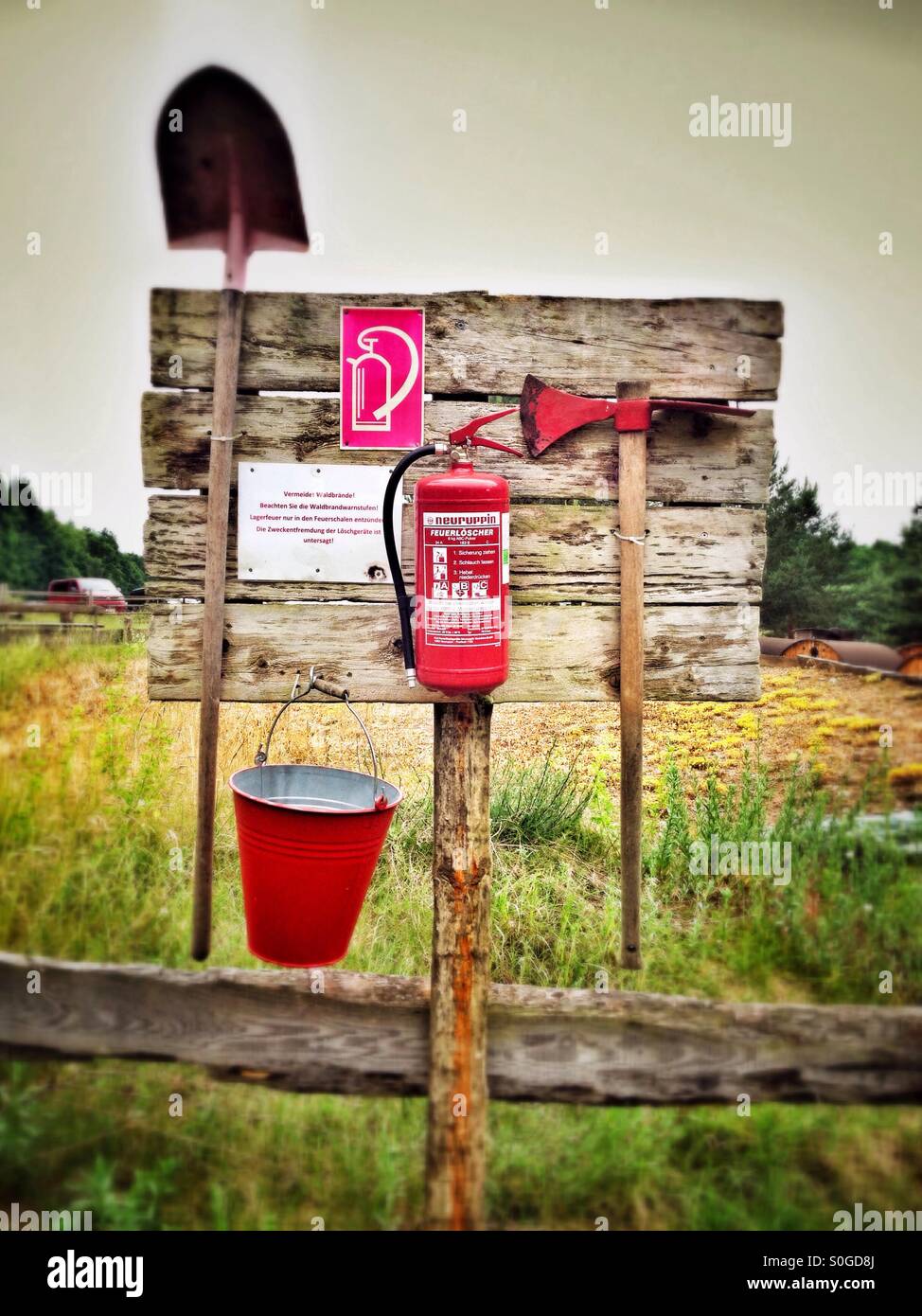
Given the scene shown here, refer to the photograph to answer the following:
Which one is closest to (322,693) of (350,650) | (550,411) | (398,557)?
(350,650)

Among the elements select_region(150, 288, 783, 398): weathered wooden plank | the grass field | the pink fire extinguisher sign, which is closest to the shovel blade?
select_region(150, 288, 783, 398): weathered wooden plank

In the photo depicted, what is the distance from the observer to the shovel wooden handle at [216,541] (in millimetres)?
2002

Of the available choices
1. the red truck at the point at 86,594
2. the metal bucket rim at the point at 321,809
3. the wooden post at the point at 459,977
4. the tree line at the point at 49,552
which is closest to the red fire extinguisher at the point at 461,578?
the wooden post at the point at 459,977

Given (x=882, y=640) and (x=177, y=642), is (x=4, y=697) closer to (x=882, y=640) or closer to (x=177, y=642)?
(x=177, y=642)

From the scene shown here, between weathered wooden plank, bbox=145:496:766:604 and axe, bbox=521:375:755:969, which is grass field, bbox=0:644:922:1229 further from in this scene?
weathered wooden plank, bbox=145:496:766:604

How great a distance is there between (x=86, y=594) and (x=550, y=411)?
1704 millimetres

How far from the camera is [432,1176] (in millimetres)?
2031

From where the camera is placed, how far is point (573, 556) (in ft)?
6.94

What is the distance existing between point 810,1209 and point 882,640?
2312 millimetres

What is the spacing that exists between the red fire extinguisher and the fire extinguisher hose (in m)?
0.10

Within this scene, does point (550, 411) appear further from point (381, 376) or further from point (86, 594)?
point (86, 594)

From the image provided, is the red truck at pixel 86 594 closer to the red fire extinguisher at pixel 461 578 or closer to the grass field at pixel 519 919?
the grass field at pixel 519 919

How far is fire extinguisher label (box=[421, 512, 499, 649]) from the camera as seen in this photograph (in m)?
1.75
